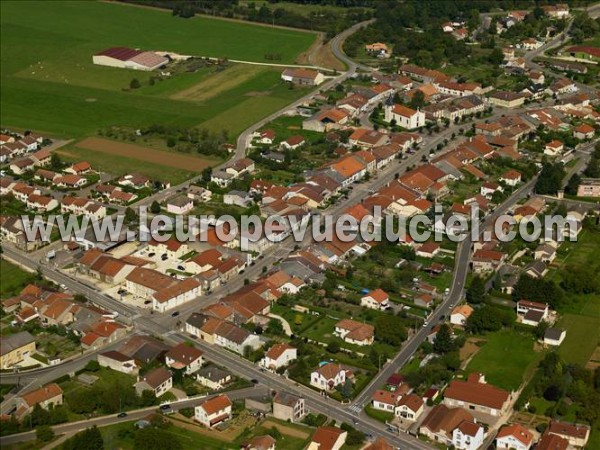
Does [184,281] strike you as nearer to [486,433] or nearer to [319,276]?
[319,276]

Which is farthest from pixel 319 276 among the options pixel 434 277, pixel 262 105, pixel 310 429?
pixel 262 105

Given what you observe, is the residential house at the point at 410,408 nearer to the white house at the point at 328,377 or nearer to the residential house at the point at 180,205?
the white house at the point at 328,377

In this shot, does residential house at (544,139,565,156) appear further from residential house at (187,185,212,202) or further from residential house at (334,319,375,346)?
residential house at (334,319,375,346)

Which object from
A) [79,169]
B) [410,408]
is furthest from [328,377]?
[79,169]

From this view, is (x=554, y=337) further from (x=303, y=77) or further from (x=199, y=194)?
(x=303, y=77)

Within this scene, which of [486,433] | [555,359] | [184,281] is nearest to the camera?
[486,433]

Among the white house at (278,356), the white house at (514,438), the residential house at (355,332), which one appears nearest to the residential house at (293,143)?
the residential house at (355,332)

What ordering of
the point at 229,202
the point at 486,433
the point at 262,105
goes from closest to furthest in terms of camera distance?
the point at 486,433 → the point at 229,202 → the point at 262,105
